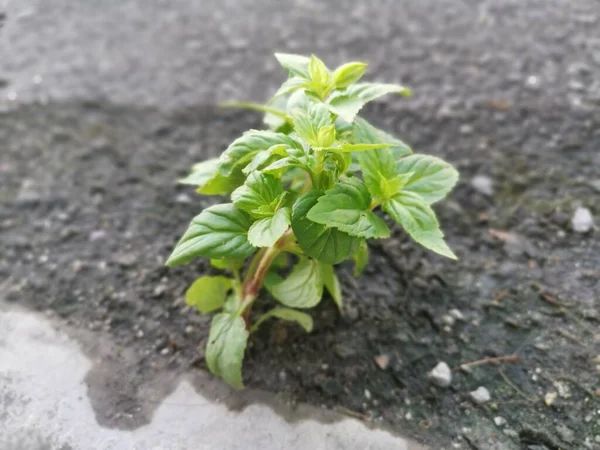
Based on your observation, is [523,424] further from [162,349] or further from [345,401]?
[162,349]

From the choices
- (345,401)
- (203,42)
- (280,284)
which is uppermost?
(203,42)

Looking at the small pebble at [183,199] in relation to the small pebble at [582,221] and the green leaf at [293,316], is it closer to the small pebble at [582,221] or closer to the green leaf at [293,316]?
the green leaf at [293,316]

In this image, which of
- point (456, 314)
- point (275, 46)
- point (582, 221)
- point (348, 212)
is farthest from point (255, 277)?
point (275, 46)

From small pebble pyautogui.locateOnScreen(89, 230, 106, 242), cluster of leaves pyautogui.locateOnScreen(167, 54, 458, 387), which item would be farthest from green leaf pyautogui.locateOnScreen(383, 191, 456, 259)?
small pebble pyautogui.locateOnScreen(89, 230, 106, 242)

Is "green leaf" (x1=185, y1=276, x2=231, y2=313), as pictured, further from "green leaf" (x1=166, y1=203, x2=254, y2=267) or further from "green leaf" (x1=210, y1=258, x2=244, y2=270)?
"green leaf" (x1=166, y1=203, x2=254, y2=267)

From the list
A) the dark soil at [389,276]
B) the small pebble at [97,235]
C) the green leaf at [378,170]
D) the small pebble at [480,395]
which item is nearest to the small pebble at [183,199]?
the dark soil at [389,276]

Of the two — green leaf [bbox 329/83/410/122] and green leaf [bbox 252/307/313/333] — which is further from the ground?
green leaf [bbox 329/83/410/122]

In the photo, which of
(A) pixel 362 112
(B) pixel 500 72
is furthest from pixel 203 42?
(B) pixel 500 72
